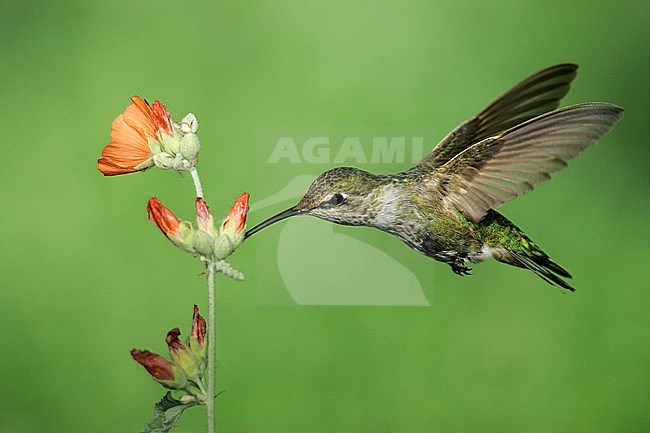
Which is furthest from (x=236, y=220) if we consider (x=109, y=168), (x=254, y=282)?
(x=254, y=282)

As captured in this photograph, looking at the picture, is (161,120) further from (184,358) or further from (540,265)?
(540,265)

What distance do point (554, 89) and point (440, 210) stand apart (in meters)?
0.18

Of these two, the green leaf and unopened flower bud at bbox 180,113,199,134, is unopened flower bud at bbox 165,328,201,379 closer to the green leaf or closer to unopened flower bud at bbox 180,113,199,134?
the green leaf

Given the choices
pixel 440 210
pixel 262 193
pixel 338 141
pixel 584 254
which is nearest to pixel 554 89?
pixel 440 210

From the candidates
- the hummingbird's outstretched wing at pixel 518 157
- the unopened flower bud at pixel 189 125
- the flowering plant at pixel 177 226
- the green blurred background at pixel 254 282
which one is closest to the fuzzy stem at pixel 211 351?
the flowering plant at pixel 177 226

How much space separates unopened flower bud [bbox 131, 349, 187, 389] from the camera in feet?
1.82

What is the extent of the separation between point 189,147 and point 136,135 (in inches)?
2.5

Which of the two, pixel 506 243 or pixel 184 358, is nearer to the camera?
pixel 184 358

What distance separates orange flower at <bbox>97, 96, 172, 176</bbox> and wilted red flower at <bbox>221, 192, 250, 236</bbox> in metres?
0.08

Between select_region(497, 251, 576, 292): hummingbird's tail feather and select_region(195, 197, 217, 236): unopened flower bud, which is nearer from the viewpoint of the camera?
select_region(195, 197, 217, 236): unopened flower bud

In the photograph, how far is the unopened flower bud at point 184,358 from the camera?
1.86ft

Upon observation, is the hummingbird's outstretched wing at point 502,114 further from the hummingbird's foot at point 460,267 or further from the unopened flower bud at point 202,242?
the unopened flower bud at point 202,242

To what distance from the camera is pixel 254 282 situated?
146cm

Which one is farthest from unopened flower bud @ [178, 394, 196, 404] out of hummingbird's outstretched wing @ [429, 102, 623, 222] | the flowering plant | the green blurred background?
the green blurred background
